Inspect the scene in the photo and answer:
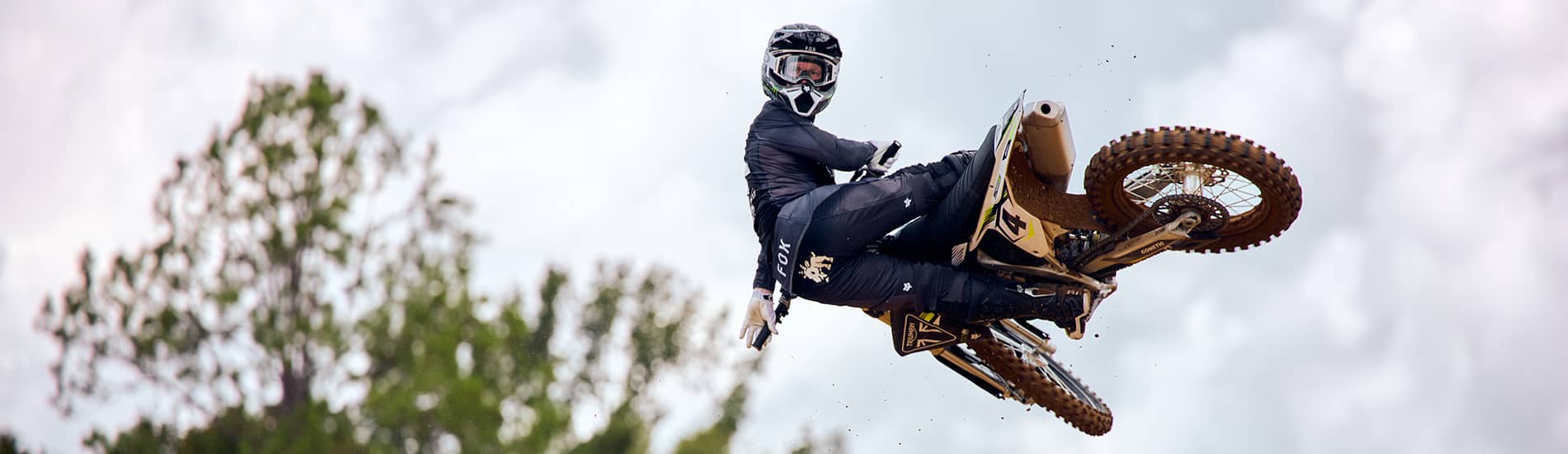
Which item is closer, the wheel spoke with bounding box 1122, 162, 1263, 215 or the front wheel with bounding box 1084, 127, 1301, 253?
the front wheel with bounding box 1084, 127, 1301, 253

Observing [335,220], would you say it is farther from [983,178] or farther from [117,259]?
[983,178]

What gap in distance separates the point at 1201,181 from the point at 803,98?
7.45ft

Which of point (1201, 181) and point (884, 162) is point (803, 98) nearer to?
point (884, 162)

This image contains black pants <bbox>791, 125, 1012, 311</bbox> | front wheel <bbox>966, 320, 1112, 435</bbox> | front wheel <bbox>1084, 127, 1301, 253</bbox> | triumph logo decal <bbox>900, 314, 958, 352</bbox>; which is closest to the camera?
front wheel <bbox>1084, 127, 1301, 253</bbox>

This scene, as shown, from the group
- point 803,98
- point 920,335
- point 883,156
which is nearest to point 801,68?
point 803,98

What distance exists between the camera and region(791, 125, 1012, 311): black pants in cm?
1026

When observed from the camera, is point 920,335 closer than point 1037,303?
No

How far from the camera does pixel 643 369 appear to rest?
1264 inches

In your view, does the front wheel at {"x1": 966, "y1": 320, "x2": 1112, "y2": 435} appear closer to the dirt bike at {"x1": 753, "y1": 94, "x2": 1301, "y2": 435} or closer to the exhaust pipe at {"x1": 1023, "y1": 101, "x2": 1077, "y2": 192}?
the dirt bike at {"x1": 753, "y1": 94, "x2": 1301, "y2": 435}

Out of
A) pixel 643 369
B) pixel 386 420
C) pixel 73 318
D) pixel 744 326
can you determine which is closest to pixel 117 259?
pixel 73 318

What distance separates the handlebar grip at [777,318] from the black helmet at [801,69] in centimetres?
109

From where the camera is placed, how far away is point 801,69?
413 inches

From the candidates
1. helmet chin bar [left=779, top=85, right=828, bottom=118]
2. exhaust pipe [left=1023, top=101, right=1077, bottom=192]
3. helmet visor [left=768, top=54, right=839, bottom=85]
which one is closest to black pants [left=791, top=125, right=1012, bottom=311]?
exhaust pipe [left=1023, top=101, right=1077, bottom=192]

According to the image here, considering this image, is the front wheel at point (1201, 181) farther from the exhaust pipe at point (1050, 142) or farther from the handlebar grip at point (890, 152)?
the handlebar grip at point (890, 152)
